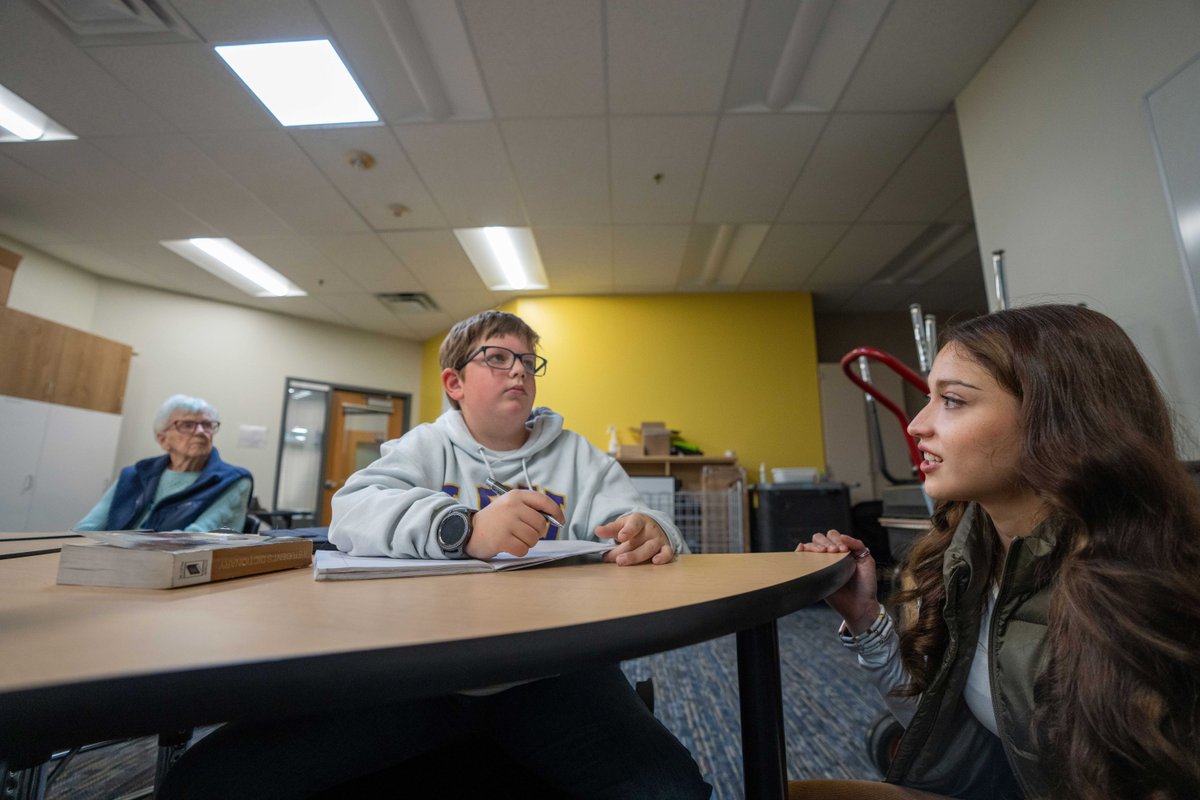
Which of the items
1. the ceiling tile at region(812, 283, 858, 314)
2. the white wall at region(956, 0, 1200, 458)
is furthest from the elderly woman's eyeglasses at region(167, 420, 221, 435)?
the ceiling tile at region(812, 283, 858, 314)

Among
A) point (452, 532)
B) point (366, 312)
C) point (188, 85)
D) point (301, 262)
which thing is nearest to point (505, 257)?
point (301, 262)

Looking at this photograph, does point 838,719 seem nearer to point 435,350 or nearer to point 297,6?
point 297,6

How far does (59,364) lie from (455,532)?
Result: 5222 millimetres

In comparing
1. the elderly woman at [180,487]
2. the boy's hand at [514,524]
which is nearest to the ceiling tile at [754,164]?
the boy's hand at [514,524]

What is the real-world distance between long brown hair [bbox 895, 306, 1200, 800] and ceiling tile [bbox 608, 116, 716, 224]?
2628 mm

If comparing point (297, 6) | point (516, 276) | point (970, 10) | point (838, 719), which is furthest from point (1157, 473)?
point (516, 276)

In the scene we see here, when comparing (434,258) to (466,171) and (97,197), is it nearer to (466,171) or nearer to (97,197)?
(466,171)

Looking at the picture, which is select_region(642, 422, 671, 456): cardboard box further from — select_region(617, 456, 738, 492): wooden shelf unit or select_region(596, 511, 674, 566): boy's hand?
select_region(596, 511, 674, 566): boy's hand

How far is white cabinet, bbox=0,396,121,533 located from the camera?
370cm

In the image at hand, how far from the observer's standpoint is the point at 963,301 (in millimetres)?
5617

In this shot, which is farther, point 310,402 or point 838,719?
point 310,402

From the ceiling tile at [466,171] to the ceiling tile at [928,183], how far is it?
2.50 meters

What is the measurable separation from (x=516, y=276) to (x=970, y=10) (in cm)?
373

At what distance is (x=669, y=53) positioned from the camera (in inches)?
97.0
